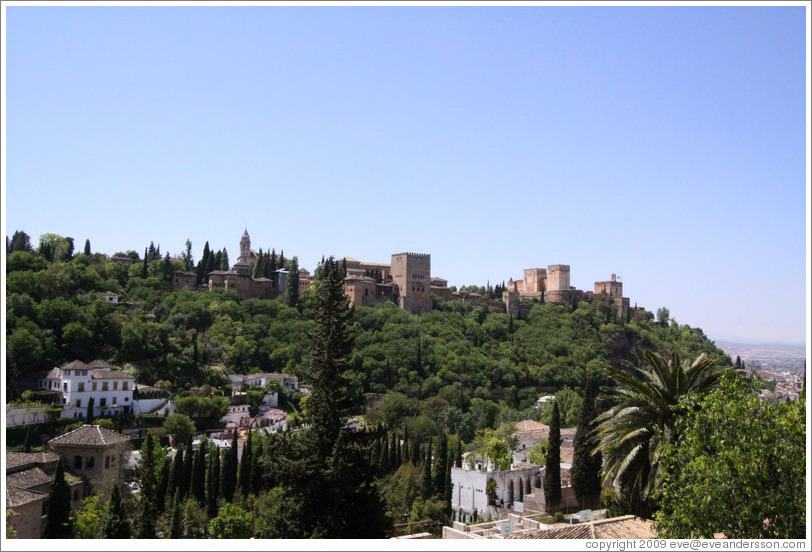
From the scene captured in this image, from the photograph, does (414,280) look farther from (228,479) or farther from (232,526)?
(232,526)

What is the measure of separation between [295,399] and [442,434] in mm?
19952

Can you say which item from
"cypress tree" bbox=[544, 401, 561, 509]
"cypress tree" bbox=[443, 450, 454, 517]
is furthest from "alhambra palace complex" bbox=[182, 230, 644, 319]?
"cypress tree" bbox=[544, 401, 561, 509]

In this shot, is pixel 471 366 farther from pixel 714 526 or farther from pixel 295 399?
pixel 714 526

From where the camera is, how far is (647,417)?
9477 millimetres

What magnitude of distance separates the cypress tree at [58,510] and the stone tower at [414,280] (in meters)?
53.2

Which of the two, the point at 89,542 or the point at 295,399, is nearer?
the point at 89,542

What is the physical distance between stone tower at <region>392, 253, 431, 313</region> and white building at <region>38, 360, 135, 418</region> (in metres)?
35.6

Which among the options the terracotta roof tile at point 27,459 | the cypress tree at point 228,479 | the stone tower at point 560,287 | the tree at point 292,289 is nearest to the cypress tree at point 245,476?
the cypress tree at point 228,479

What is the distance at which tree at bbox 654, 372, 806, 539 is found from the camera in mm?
8031

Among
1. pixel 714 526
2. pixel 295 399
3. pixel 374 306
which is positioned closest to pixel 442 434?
pixel 295 399

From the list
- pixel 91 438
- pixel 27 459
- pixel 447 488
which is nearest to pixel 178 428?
pixel 91 438

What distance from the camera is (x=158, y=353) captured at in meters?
47.9

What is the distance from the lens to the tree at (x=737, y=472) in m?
8.03

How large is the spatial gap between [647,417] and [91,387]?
1378 inches
